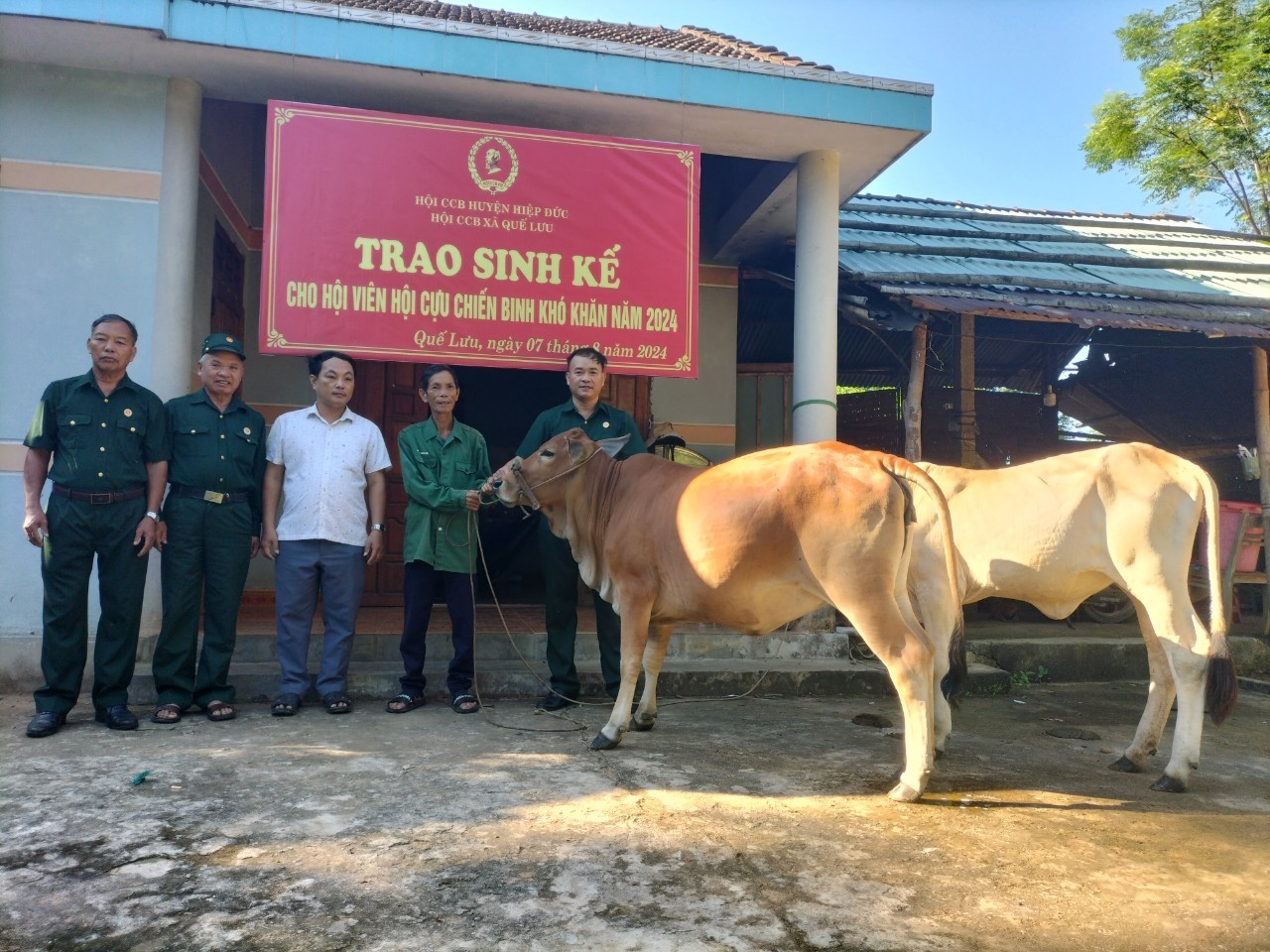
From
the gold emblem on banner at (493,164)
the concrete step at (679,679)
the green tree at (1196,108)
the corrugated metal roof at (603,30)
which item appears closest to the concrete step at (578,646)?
the concrete step at (679,679)

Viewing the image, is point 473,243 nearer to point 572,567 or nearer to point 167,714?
point 572,567

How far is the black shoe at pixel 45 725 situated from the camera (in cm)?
434

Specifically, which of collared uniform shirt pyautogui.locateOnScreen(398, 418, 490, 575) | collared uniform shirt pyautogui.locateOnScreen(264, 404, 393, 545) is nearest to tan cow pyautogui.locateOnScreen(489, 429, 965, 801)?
collared uniform shirt pyautogui.locateOnScreen(398, 418, 490, 575)

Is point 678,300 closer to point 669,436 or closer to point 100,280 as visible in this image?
point 669,436

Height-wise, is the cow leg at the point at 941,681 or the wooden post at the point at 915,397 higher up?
the wooden post at the point at 915,397

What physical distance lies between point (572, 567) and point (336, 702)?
152cm

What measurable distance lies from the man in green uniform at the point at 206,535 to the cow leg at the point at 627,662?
210 centimetres

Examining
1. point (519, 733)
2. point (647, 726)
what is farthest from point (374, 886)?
point (647, 726)

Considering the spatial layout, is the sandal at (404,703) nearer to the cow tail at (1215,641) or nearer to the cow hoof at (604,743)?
the cow hoof at (604,743)

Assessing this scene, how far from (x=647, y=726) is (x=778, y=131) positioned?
14.5ft

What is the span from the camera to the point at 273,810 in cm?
331

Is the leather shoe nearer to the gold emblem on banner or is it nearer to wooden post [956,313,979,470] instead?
the gold emblem on banner

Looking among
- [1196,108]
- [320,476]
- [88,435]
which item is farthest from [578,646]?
[1196,108]

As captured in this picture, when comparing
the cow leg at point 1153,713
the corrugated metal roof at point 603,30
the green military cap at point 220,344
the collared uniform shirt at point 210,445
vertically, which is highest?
the corrugated metal roof at point 603,30
